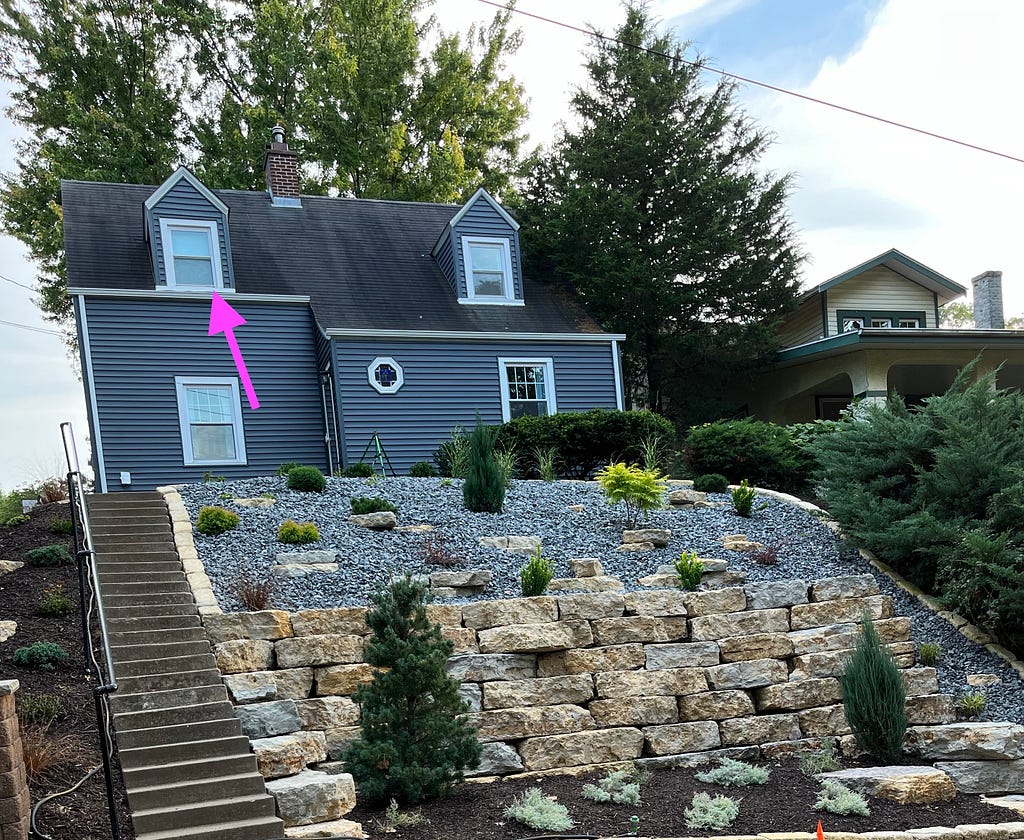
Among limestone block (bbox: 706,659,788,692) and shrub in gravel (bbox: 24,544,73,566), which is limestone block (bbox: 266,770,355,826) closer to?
limestone block (bbox: 706,659,788,692)

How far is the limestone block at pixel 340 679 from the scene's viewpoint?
23.1 feet

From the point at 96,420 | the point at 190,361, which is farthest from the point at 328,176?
the point at 96,420

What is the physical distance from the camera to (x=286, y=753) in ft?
20.5

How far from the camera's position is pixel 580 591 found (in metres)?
8.44

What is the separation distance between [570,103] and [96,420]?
12382 millimetres

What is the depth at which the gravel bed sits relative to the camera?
8398mm

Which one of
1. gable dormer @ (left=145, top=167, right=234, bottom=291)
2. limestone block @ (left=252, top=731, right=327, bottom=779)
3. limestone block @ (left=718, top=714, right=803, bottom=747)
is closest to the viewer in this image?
limestone block @ (left=252, top=731, right=327, bottom=779)

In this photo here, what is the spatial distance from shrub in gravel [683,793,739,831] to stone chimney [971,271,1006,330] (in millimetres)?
18002

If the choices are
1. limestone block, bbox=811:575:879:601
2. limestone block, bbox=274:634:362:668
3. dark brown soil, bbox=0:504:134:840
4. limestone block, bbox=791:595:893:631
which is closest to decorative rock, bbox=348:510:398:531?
limestone block, bbox=274:634:362:668

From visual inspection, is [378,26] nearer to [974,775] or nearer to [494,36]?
[494,36]

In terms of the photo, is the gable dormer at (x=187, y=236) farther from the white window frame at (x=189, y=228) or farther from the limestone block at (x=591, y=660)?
the limestone block at (x=591, y=660)

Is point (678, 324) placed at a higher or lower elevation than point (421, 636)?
higher

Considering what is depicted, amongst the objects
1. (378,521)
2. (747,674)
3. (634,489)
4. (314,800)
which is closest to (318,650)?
(314,800)

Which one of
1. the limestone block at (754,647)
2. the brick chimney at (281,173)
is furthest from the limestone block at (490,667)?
the brick chimney at (281,173)
